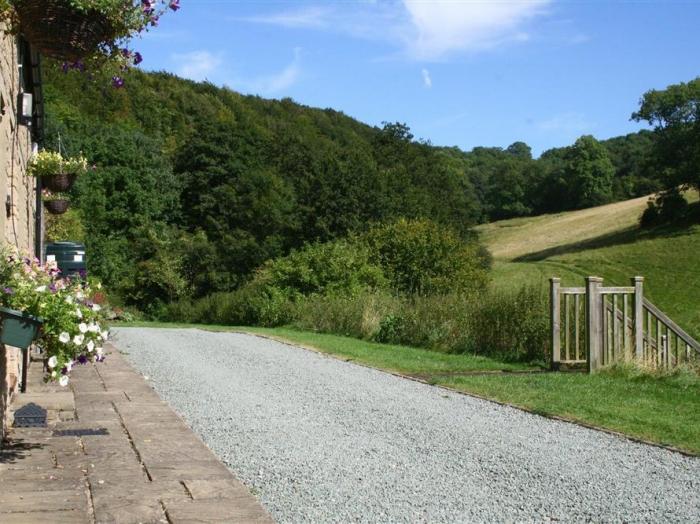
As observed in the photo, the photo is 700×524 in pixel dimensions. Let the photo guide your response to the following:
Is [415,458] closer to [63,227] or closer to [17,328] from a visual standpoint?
[17,328]

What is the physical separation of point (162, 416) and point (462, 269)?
31.5 metres

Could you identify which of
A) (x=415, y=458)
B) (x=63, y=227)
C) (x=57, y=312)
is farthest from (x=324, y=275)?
(x=57, y=312)

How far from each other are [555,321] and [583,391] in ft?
9.54

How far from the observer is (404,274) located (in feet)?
122

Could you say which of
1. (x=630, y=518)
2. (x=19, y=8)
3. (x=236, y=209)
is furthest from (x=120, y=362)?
(x=236, y=209)

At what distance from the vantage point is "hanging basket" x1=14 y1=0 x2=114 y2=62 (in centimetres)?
459

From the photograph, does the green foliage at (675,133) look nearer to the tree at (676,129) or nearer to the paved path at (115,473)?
the tree at (676,129)

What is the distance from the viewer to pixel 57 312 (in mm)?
4887

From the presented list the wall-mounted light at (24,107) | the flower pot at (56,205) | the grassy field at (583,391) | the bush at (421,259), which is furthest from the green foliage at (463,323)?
the bush at (421,259)

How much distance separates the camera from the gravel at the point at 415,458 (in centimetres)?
A: 504

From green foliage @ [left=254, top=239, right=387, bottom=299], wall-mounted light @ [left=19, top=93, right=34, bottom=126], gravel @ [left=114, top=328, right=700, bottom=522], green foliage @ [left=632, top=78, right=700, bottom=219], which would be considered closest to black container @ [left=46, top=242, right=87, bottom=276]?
gravel @ [left=114, top=328, right=700, bottom=522]

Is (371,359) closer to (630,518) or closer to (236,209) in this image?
(630,518)

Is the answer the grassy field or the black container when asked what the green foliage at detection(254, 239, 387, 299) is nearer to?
the grassy field

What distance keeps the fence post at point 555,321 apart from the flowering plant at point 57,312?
9330 mm
